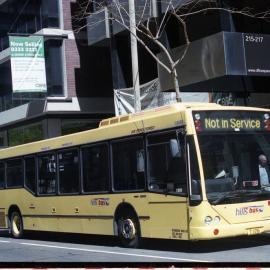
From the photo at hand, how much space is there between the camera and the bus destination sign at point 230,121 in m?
12.1

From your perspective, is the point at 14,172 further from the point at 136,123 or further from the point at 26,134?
the point at 26,134

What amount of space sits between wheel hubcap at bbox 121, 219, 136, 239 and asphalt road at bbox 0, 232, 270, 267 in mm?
339

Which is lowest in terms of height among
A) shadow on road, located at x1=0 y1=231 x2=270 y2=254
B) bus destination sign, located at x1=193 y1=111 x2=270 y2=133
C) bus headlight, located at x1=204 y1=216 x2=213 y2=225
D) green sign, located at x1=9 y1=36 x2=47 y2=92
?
shadow on road, located at x1=0 y1=231 x2=270 y2=254

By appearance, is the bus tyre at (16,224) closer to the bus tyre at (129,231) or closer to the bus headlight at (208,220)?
the bus tyre at (129,231)

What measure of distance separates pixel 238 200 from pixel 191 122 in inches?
68.4

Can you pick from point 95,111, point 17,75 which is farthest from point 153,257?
point 95,111

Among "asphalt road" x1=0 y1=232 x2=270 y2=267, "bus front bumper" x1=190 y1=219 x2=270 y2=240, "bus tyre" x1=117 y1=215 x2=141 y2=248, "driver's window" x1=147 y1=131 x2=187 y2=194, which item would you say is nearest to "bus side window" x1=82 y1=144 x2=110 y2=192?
"bus tyre" x1=117 y1=215 x2=141 y2=248

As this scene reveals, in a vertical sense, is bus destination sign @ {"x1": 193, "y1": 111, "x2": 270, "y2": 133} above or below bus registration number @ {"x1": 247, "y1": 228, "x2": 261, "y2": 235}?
above

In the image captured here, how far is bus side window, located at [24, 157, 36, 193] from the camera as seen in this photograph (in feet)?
57.9

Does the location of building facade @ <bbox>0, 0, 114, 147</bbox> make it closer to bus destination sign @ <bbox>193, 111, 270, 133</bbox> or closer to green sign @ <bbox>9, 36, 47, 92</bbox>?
green sign @ <bbox>9, 36, 47, 92</bbox>

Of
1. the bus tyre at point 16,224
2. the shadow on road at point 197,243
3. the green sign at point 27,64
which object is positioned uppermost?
the green sign at point 27,64

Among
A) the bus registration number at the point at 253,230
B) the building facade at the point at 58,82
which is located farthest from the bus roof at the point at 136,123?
the building facade at the point at 58,82

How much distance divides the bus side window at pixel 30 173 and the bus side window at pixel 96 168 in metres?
3.02

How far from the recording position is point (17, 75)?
25.9 m
